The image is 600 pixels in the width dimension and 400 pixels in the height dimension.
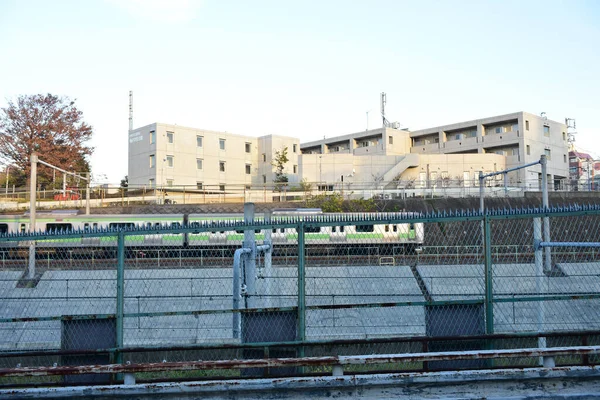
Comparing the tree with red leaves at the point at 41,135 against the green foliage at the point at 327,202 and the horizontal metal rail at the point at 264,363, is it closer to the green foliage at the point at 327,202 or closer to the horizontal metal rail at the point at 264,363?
the green foliage at the point at 327,202

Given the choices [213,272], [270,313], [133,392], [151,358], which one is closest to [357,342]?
[270,313]

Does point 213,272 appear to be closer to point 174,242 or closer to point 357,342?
point 174,242

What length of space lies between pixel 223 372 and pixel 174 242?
16279 mm

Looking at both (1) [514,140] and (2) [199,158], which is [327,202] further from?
(1) [514,140]

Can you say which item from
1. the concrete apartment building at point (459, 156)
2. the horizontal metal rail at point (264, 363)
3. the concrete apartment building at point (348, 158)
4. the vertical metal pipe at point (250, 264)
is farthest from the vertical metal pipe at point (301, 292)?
the concrete apartment building at point (348, 158)

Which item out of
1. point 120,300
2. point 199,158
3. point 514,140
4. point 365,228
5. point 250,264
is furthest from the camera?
point 514,140

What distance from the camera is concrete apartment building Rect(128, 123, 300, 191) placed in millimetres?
45344

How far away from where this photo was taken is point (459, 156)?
46625mm

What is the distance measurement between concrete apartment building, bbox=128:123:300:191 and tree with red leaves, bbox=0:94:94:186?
5139 millimetres

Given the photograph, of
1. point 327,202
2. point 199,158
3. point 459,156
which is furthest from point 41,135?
point 459,156

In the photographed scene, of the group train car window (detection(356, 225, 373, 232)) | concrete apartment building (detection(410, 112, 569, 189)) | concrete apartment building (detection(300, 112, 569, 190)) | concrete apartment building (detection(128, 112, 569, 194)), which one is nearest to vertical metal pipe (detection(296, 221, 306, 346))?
train car window (detection(356, 225, 373, 232))

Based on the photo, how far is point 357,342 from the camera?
→ 6.23 metres

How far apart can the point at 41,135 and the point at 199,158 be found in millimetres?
13223

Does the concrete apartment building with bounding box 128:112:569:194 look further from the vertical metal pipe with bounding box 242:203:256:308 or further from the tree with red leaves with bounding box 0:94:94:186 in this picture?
the vertical metal pipe with bounding box 242:203:256:308
